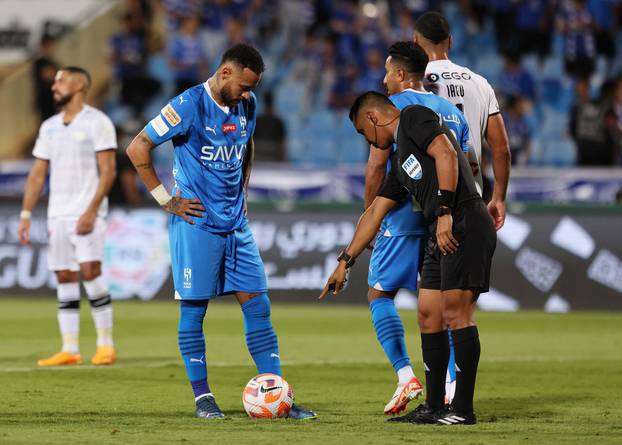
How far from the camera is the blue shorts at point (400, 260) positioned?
809 centimetres

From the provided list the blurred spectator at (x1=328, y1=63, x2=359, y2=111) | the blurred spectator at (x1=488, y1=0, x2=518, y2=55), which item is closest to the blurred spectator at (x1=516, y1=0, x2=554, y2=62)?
the blurred spectator at (x1=488, y1=0, x2=518, y2=55)

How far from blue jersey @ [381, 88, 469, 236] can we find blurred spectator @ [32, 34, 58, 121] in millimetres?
14071

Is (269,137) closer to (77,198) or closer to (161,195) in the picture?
(77,198)

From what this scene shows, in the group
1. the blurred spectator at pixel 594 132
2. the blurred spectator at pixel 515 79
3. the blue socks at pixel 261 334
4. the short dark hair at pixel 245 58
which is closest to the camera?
the short dark hair at pixel 245 58

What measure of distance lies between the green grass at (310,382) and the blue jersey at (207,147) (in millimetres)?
1321

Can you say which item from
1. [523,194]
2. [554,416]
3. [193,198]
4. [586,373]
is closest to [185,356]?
[193,198]

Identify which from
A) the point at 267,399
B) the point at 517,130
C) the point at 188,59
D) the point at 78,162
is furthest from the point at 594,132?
the point at 267,399

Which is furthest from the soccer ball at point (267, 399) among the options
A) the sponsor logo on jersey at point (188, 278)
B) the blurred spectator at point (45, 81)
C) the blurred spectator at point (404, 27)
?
the blurred spectator at point (45, 81)

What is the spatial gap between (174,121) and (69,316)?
407cm

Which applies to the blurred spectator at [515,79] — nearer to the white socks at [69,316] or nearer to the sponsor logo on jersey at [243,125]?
the white socks at [69,316]

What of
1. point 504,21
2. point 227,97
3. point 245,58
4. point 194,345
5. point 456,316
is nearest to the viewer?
point 456,316

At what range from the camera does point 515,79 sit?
2109 cm

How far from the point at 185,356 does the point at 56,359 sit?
333 cm

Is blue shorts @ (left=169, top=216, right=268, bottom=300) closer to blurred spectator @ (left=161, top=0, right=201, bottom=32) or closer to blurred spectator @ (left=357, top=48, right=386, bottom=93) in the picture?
blurred spectator @ (left=357, top=48, right=386, bottom=93)
